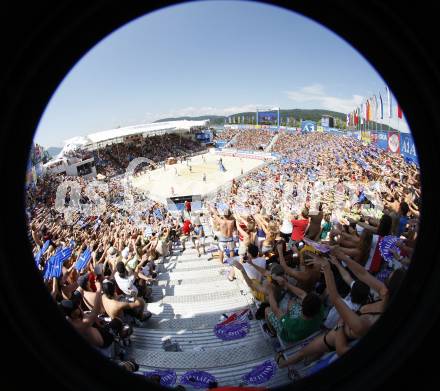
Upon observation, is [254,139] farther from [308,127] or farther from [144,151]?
[144,151]

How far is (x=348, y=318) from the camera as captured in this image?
7.02ft

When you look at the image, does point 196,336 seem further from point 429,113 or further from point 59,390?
point 429,113

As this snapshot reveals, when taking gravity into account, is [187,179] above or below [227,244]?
above

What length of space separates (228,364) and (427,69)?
3.30 m

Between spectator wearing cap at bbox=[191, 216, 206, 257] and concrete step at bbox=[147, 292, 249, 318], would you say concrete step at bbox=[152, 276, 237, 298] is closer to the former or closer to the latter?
concrete step at bbox=[147, 292, 249, 318]

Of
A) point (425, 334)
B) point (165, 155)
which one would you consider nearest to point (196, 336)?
point (425, 334)

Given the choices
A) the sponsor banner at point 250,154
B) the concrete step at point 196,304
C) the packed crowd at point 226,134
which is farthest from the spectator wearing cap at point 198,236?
the packed crowd at point 226,134

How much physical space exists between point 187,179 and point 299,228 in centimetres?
3073

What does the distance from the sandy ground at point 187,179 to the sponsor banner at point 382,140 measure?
13.2 meters

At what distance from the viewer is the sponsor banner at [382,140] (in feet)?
65.8

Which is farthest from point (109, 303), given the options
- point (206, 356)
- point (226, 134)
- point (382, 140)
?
point (226, 134)

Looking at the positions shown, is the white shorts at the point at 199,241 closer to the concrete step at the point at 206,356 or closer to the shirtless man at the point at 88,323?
the concrete step at the point at 206,356

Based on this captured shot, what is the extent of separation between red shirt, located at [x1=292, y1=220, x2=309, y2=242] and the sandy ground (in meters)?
18.5

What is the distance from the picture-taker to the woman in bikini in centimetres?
208
